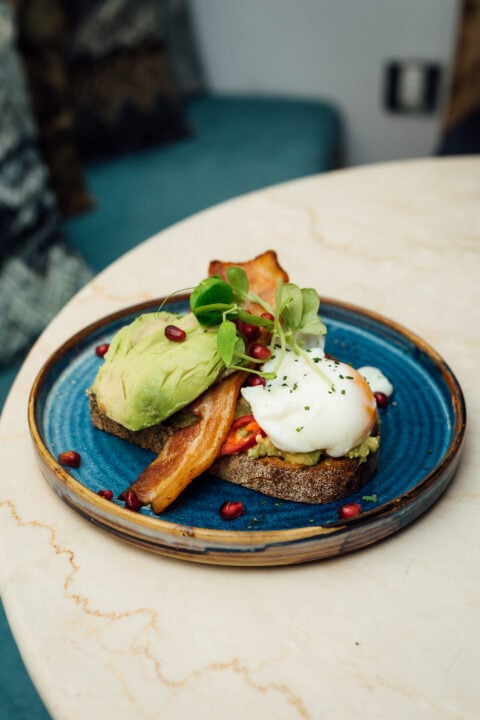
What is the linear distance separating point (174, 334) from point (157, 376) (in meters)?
0.07

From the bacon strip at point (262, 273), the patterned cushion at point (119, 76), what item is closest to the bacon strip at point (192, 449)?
the bacon strip at point (262, 273)

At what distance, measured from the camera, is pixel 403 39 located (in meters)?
3.62

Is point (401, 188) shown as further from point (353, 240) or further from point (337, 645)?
point (337, 645)

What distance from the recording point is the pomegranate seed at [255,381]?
1083 mm

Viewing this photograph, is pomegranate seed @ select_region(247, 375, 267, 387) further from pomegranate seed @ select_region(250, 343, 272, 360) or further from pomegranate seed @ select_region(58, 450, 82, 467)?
pomegranate seed @ select_region(58, 450, 82, 467)

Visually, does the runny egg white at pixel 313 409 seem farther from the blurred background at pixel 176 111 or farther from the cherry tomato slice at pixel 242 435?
the blurred background at pixel 176 111

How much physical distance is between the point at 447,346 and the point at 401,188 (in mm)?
770

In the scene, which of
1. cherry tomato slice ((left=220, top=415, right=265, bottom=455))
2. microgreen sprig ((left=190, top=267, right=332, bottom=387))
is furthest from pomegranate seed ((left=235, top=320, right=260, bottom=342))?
cherry tomato slice ((left=220, top=415, right=265, bottom=455))

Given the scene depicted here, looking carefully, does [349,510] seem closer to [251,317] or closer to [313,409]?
[313,409]

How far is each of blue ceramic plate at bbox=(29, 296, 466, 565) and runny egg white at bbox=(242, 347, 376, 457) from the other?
3.6 inches

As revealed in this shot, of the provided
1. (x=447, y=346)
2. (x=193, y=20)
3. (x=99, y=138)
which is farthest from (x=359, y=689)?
(x=193, y=20)

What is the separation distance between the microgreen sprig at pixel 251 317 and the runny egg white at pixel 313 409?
2cm

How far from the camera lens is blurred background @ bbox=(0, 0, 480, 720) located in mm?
2180

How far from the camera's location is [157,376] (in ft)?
3.43
